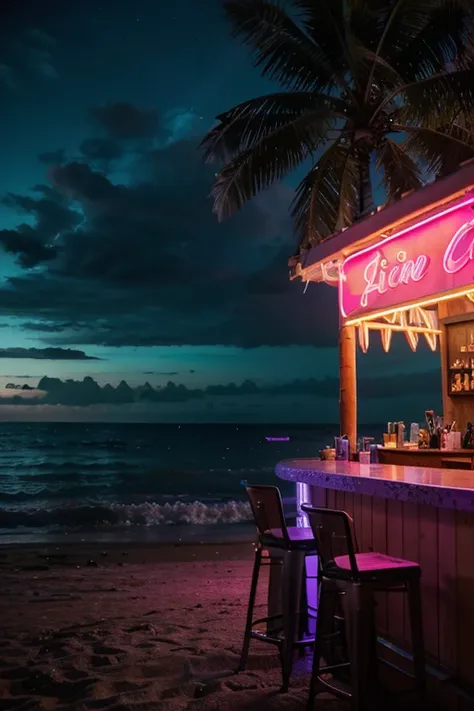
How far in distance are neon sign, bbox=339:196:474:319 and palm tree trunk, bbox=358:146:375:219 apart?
117 inches

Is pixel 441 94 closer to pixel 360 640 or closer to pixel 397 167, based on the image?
pixel 397 167

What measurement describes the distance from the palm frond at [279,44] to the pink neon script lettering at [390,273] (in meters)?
4.78

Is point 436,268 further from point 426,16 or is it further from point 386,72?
point 426,16

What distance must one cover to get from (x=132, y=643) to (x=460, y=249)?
380 cm

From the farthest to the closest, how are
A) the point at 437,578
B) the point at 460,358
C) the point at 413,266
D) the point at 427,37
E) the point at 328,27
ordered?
the point at 328,27
the point at 427,37
the point at 460,358
the point at 413,266
the point at 437,578

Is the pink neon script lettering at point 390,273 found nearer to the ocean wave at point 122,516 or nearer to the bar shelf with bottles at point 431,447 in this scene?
the bar shelf with bottles at point 431,447

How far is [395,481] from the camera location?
12.2ft

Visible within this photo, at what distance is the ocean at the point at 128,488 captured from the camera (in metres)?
14.3

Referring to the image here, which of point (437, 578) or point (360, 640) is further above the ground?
point (437, 578)

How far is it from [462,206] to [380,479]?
Result: 2.05 meters

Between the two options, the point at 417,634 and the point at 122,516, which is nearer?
the point at 417,634

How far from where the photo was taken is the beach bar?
3.43 meters

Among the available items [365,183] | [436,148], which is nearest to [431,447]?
[365,183]

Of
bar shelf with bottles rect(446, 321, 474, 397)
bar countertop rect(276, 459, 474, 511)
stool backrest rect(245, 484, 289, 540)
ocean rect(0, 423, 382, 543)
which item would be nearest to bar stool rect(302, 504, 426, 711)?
bar countertop rect(276, 459, 474, 511)
